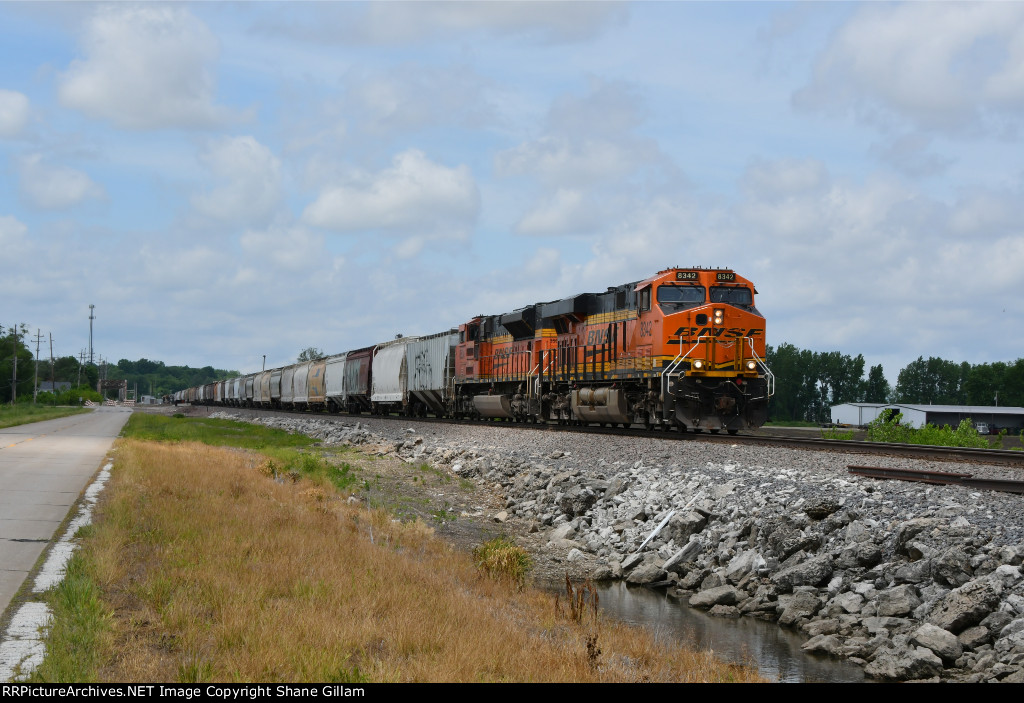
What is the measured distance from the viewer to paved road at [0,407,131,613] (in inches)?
379

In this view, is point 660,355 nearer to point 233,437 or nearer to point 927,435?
point 927,435

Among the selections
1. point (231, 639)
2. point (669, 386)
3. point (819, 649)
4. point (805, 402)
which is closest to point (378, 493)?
point (669, 386)

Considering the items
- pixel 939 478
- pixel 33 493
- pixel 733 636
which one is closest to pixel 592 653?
pixel 733 636

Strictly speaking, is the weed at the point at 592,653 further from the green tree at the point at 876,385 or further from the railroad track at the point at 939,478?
the green tree at the point at 876,385

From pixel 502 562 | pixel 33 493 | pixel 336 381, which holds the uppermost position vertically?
pixel 336 381

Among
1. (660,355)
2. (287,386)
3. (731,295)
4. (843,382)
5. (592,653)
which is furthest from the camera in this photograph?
(843,382)

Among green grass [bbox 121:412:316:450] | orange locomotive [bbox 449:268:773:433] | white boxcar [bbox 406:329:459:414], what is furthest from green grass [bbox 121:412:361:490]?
orange locomotive [bbox 449:268:773:433]

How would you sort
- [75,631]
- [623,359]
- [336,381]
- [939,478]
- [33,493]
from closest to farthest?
[75,631] → [939,478] → [33,493] → [623,359] → [336,381]

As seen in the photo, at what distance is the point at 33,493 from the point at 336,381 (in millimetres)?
47636

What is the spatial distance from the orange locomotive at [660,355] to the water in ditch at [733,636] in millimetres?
10037

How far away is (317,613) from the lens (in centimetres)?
794

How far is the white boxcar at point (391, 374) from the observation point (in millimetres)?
48781

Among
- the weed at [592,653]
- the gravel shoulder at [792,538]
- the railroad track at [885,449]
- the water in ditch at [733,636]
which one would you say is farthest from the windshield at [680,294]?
the weed at [592,653]

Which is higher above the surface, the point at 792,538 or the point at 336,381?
the point at 336,381
